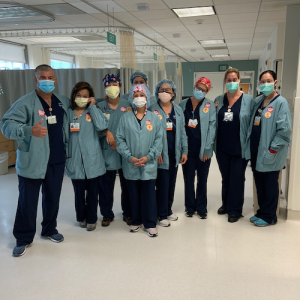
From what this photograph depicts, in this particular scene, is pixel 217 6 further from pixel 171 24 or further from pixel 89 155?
pixel 89 155

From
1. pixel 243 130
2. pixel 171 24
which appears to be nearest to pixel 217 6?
pixel 171 24

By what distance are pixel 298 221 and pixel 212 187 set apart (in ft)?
4.82

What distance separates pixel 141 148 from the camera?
280 centimetres

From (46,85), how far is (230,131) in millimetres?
1893

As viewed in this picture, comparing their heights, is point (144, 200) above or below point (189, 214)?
above

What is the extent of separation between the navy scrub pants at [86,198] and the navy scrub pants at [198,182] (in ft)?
3.36

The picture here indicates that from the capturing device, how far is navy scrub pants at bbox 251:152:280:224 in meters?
3.04

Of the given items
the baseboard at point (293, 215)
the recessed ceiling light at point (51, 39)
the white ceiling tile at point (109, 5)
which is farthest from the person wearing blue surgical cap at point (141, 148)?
the recessed ceiling light at point (51, 39)

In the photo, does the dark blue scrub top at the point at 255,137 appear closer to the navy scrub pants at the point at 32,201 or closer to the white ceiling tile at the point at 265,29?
the navy scrub pants at the point at 32,201

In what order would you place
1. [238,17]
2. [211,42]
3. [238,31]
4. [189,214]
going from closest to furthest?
[189,214]
[238,17]
[238,31]
[211,42]

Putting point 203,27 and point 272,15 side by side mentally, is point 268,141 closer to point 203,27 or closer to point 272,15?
point 272,15

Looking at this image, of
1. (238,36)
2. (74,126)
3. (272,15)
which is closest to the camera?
(74,126)

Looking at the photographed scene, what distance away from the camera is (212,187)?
4527 mm

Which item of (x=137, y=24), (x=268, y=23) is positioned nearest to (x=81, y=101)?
(x=137, y=24)
